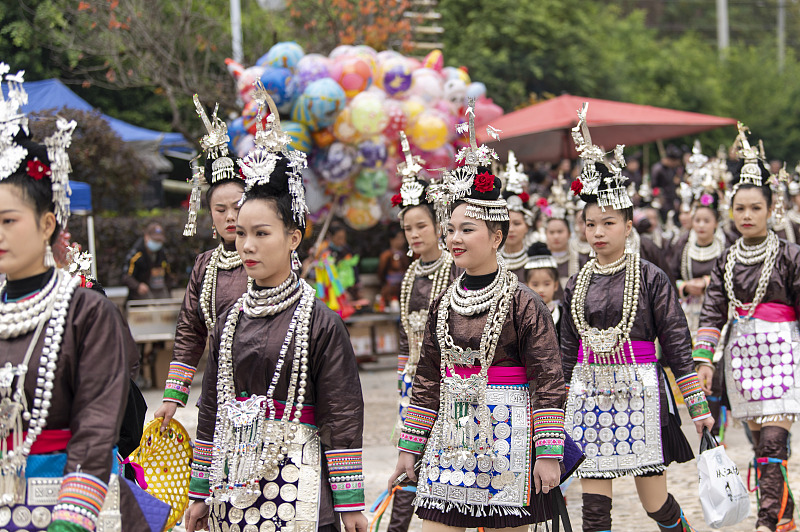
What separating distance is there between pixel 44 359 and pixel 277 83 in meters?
7.80

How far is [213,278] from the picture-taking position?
16.5 feet

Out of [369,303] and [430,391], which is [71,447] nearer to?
[430,391]

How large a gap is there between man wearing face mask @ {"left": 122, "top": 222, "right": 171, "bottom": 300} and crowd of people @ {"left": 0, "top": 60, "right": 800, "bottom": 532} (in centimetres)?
653

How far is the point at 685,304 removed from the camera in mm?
9289

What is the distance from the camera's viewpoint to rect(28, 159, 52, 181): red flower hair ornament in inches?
124

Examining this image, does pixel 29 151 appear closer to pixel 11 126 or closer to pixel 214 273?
pixel 11 126

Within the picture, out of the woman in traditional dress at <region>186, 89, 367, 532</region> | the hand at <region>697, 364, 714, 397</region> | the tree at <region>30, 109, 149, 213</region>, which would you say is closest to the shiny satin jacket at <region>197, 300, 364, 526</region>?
the woman in traditional dress at <region>186, 89, 367, 532</region>

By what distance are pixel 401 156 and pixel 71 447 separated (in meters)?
8.62

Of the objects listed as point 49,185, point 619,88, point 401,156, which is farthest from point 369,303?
point 619,88

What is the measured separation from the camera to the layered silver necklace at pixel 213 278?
495cm

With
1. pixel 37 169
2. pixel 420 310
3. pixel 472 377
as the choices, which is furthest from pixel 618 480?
pixel 37 169

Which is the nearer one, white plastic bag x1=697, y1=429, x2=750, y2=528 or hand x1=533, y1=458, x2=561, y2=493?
hand x1=533, y1=458, x2=561, y2=493

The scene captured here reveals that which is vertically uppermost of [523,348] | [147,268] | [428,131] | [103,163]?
[103,163]

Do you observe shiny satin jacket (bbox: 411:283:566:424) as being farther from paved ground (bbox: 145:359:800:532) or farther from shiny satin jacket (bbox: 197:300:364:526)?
paved ground (bbox: 145:359:800:532)
